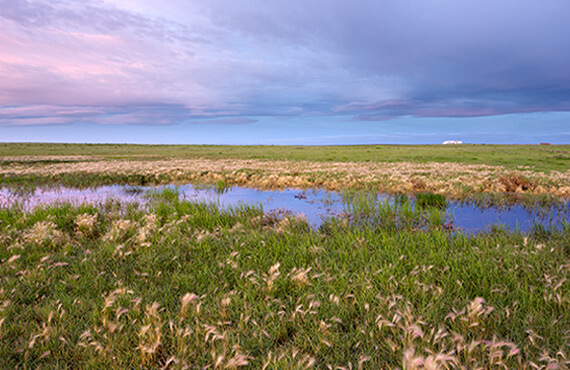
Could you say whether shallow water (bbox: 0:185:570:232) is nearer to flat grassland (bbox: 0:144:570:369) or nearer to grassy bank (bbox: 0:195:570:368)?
flat grassland (bbox: 0:144:570:369)

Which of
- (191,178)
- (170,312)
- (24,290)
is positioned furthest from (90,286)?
(191,178)

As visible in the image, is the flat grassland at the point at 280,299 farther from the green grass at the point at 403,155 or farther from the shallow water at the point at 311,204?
the green grass at the point at 403,155

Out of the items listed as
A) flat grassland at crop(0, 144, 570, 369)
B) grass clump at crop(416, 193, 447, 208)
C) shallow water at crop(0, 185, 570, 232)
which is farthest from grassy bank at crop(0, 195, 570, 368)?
grass clump at crop(416, 193, 447, 208)

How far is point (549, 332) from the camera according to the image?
3266mm

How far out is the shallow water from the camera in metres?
8.42

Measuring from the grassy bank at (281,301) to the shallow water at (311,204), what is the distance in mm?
1390

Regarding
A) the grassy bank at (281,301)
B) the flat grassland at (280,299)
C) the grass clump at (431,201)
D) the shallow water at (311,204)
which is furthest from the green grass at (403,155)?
the grassy bank at (281,301)

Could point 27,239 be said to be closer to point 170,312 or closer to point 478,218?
point 170,312

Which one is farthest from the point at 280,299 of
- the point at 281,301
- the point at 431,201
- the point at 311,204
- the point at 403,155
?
the point at 403,155

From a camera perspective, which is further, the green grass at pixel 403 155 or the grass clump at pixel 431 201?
the green grass at pixel 403 155

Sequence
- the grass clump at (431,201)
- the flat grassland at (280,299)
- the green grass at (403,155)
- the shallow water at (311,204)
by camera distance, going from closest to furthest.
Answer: the flat grassland at (280,299), the shallow water at (311,204), the grass clump at (431,201), the green grass at (403,155)

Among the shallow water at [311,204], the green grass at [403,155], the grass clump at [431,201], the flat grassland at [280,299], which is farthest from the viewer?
the green grass at [403,155]

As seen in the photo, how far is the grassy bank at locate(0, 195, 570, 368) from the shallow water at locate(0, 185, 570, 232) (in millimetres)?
1390

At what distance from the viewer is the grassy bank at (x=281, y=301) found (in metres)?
3.02
